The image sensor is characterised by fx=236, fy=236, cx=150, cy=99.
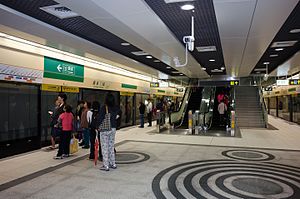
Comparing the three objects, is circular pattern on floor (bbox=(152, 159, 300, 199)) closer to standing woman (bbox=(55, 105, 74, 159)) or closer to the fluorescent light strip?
standing woman (bbox=(55, 105, 74, 159))

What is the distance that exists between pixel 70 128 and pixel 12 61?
7.96 feet

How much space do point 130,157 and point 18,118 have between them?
3550mm

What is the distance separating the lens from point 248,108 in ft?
51.2

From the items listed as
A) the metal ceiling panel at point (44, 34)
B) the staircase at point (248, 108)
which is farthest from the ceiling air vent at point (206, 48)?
the staircase at point (248, 108)

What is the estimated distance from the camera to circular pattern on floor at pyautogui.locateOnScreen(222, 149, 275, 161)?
6.16 metres

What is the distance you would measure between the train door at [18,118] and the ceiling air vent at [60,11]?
2.75m

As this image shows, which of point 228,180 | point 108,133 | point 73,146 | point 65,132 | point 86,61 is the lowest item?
point 228,180

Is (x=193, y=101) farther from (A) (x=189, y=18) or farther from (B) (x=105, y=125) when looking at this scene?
(B) (x=105, y=125)

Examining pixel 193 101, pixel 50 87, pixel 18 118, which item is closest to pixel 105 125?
pixel 18 118

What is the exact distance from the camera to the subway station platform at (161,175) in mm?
3824

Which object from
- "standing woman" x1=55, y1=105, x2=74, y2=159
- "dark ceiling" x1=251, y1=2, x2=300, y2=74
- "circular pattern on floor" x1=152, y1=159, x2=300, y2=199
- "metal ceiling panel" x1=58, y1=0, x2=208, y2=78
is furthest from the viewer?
"standing woman" x1=55, y1=105, x2=74, y2=159

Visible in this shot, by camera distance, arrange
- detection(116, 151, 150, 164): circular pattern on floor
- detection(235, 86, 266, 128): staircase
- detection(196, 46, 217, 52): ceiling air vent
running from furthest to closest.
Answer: detection(235, 86, 266, 128): staircase, detection(196, 46, 217, 52): ceiling air vent, detection(116, 151, 150, 164): circular pattern on floor

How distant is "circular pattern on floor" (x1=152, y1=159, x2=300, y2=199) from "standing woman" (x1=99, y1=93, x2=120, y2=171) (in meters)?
1.17

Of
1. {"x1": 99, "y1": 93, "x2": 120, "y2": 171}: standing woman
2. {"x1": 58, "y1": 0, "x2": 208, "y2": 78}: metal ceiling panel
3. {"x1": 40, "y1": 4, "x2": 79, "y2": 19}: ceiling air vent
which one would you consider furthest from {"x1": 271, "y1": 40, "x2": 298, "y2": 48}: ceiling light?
{"x1": 40, "y1": 4, "x2": 79, "y2": 19}: ceiling air vent
